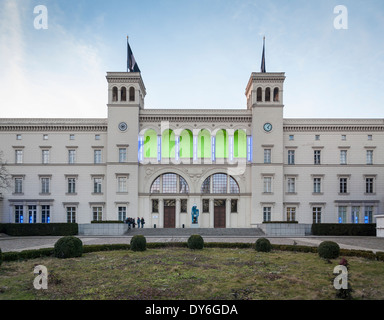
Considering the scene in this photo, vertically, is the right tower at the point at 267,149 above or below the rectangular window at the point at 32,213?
above

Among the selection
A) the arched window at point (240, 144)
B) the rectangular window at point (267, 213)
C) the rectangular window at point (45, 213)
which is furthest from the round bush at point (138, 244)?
the rectangular window at point (45, 213)

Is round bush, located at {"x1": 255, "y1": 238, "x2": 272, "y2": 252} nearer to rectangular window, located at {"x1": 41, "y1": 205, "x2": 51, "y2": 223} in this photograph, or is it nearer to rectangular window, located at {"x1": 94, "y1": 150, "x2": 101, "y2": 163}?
rectangular window, located at {"x1": 94, "y1": 150, "x2": 101, "y2": 163}

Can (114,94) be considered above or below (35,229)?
above

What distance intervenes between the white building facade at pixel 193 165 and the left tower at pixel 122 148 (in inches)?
5.0

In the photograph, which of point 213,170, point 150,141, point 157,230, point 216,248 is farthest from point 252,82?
point 216,248

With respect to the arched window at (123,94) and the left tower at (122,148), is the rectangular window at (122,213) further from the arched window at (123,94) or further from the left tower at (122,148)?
the arched window at (123,94)

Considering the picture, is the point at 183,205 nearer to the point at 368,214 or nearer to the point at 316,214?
the point at 316,214

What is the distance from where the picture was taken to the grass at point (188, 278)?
39.3ft

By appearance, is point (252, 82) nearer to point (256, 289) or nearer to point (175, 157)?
point (175, 157)

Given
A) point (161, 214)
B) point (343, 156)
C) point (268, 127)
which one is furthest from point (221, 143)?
point (343, 156)

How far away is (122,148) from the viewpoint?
44.8m

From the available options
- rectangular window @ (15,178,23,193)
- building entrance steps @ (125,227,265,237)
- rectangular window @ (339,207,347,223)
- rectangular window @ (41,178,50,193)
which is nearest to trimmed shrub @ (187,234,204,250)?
building entrance steps @ (125,227,265,237)

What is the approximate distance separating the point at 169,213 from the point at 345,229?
21.1m

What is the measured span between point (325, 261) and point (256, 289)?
25.4 ft
